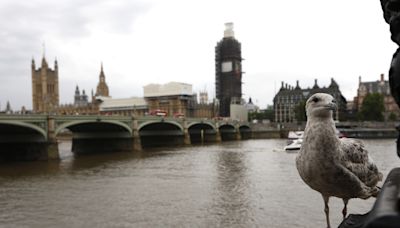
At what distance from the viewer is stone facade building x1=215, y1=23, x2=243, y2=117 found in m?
110

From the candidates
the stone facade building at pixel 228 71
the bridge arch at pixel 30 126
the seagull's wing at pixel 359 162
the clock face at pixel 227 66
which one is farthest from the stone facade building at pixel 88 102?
the seagull's wing at pixel 359 162

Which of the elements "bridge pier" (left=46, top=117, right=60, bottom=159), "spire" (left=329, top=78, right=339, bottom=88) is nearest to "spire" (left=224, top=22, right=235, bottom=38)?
"spire" (left=329, top=78, right=339, bottom=88)

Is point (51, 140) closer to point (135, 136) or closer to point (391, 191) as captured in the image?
point (135, 136)

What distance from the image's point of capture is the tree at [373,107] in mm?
73719

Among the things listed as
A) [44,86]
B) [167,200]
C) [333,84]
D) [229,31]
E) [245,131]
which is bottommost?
[245,131]

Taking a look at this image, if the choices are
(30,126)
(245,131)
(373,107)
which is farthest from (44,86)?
(30,126)

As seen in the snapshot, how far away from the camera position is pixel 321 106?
353cm

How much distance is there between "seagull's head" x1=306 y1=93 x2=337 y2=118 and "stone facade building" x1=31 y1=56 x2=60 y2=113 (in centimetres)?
13286

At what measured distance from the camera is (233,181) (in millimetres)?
16812

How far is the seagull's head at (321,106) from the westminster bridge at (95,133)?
24301 millimetres

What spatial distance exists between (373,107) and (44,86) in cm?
10258

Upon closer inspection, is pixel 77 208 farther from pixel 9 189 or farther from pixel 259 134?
pixel 259 134

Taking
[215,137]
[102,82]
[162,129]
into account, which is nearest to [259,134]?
[215,137]

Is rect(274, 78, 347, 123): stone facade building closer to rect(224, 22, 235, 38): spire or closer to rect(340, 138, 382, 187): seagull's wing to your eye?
rect(224, 22, 235, 38): spire
